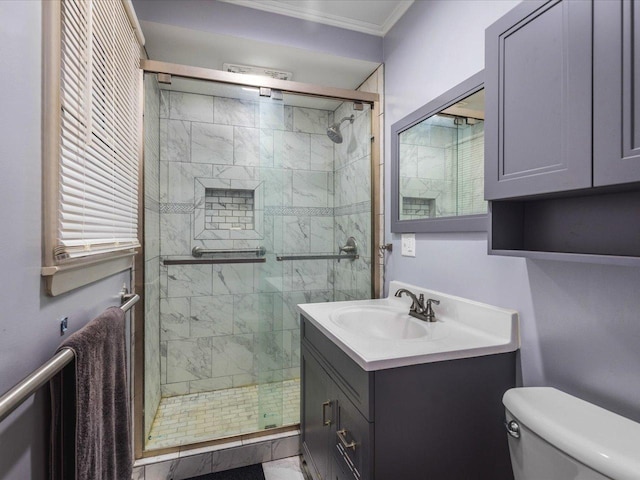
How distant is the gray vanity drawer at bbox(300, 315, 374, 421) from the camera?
984 millimetres

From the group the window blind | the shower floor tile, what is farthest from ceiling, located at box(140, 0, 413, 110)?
the shower floor tile

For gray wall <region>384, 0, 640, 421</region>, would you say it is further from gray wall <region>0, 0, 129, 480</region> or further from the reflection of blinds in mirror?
gray wall <region>0, 0, 129, 480</region>

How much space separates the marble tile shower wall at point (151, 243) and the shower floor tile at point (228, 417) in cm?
10

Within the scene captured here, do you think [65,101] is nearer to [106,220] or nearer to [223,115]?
[106,220]

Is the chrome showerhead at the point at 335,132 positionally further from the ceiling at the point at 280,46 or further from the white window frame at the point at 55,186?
the white window frame at the point at 55,186

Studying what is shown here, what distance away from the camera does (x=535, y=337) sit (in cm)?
109

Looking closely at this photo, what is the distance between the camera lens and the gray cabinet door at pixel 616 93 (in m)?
0.65

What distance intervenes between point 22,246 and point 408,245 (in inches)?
63.2

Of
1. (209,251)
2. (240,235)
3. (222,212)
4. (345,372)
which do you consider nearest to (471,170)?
(345,372)

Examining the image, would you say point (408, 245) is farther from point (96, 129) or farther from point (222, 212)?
point (96, 129)

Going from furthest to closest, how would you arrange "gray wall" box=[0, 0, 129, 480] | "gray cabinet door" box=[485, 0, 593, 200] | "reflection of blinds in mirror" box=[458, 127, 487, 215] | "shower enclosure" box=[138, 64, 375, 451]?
1. "shower enclosure" box=[138, 64, 375, 451]
2. "reflection of blinds in mirror" box=[458, 127, 487, 215]
3. "gray cabinet door" box=[485, 0, 593, 200]
4. "gray wall" box=[0, 0, 129, 480]

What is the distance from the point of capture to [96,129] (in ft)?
3.67

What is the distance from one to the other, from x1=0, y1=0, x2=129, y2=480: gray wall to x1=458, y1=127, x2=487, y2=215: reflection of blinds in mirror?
1414 millimetres

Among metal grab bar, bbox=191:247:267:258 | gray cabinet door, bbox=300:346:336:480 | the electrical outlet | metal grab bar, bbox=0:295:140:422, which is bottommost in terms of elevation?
gray cabinet door, bbox=300:346:336:480
